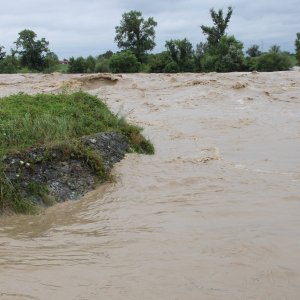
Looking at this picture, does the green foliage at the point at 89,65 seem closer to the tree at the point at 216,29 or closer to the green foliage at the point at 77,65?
the green foliage at the point at 77,65

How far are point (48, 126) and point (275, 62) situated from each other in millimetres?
36467

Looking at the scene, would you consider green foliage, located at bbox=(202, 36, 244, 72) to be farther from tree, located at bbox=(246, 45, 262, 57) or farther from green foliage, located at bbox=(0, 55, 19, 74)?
green foliage, located at bbox=(0, 55, 19, 74)

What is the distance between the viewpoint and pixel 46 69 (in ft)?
158

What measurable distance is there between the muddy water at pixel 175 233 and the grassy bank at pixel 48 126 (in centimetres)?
41

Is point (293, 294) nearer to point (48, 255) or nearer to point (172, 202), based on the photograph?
point (48, 255)

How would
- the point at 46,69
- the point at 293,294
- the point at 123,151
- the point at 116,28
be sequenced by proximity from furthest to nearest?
the point at 116,28
the point at 46,69
the point at 123,151
the point at 293,294

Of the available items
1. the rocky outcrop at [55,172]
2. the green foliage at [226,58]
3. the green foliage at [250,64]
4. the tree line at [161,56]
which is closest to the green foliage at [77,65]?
the tree line at [161,56]

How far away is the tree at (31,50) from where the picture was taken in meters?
48.3

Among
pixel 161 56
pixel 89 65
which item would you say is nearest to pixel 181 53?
pixel 161 56

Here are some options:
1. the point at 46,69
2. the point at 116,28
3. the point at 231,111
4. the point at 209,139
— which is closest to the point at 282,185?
the point at 209,139

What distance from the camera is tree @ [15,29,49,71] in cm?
4831

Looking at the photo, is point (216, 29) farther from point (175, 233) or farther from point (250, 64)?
point (175, 233)

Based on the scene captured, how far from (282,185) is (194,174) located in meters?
1.43

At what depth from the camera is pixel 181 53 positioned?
153 feet
